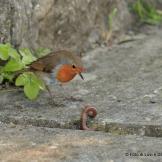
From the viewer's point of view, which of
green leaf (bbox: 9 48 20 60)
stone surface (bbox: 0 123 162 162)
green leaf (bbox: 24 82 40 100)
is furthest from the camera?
green leaf (bbox: 9 48 20 60)

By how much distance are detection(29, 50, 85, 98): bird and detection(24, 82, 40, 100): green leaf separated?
103mm

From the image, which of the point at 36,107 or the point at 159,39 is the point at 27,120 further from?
the point at 159,39

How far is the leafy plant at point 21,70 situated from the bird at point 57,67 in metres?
0.05

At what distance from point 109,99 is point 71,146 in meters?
0.99

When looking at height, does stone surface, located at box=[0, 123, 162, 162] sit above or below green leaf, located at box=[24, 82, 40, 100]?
below

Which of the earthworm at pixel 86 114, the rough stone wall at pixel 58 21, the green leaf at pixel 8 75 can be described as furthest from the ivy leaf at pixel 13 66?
the earthworm at pixel 86 114

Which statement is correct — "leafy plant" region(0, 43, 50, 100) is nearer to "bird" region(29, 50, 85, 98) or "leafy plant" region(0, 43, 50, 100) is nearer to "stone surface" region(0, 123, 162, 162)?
"bird" region(29, 50, 85, 98)

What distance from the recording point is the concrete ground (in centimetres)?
310

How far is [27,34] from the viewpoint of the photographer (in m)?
4.66

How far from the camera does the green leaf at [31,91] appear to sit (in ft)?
13.1

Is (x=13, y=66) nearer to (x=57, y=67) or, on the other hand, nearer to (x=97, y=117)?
(x=57, y=67)

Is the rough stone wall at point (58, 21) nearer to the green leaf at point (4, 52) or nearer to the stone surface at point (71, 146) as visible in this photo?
the green leaf at point (4, 52)

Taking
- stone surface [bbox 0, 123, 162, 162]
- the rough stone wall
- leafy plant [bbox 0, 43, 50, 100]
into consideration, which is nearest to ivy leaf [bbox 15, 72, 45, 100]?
leafy plant [bbox 0, 43, 50, 100]

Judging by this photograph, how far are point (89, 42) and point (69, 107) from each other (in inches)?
74.6
